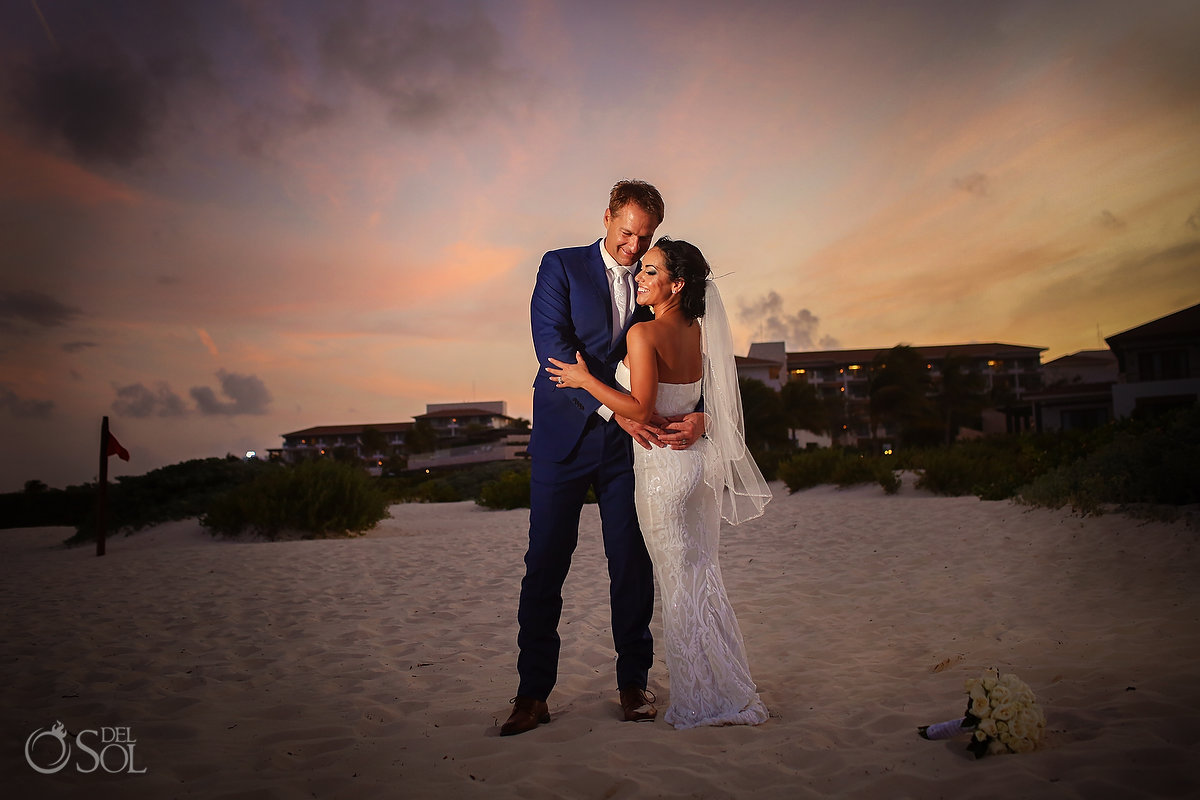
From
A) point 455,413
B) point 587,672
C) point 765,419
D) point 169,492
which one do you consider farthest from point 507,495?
point 455,413

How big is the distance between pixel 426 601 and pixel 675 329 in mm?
4763

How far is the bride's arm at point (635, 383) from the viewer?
3082mm

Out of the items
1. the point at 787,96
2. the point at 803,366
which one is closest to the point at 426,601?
the point at 787,96

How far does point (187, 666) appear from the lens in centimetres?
464

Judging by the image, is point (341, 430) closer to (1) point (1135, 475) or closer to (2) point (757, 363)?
(2) point (757, 363)

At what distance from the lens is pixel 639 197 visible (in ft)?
10.6

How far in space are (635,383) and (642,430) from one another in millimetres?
235

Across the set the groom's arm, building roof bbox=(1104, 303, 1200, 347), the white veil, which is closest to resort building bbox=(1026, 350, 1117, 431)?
building roof bbox=(1104, 303, 1200, 347)

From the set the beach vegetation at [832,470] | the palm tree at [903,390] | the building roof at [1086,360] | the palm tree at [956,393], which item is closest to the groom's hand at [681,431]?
the beach vegetation at [832,470]

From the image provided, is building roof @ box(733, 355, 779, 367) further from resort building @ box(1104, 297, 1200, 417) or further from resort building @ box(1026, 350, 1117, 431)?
resort building @ box(1104, 297, 1200, 417)

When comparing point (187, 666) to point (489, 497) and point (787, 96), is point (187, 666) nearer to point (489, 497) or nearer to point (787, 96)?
point (787, 96)

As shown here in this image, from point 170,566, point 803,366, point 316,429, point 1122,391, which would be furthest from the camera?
point 316,429

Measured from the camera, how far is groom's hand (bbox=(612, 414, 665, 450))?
319 centimetres

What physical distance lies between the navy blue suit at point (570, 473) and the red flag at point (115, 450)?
959 centimetres
